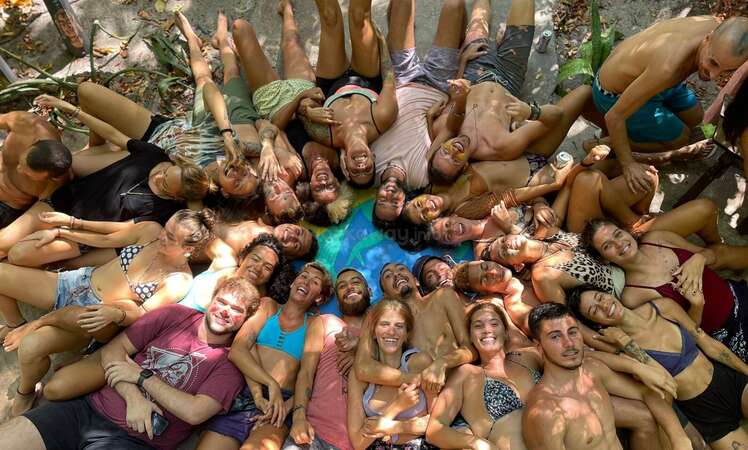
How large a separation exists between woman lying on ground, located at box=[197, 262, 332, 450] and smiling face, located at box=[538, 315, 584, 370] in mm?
1916

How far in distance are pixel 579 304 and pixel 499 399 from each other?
3.47 ft

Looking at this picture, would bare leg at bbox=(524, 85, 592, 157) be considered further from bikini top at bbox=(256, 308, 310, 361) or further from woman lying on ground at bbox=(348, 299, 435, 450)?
bikini top at bbox=(256, 308, 310, 361)

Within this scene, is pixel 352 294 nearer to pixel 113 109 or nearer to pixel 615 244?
pixel 615 244

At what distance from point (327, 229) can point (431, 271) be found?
117 centimetres

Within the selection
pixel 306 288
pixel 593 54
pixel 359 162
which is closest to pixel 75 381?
pixel 306 288

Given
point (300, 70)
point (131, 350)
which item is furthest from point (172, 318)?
point (300, 70)

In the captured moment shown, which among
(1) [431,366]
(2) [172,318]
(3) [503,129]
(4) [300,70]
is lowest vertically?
(1) [431,366]

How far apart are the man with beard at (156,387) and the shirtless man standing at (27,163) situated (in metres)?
1.68

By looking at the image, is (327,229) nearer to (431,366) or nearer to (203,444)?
(431,366)

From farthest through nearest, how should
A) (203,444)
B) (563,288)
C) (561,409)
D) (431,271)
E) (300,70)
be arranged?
(300,70) < (431,271) < (563,288) < (203,444) < (561,409)

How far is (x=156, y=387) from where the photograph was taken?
402 cm

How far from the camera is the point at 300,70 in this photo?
5.91 metres

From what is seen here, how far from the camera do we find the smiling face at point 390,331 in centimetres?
409

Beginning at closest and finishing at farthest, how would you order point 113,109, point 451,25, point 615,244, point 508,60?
point 615,244
point 113,109
point 508,60
point 451,25
